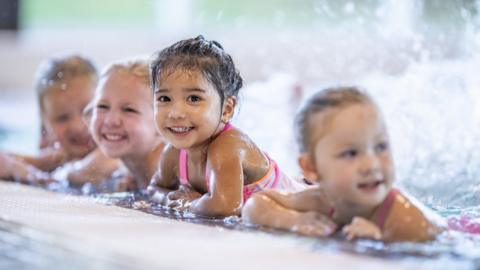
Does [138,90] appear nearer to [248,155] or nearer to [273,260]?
[248,155]

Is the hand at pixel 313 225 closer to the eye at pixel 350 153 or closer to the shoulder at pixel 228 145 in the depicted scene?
the eye at pixel 350 153

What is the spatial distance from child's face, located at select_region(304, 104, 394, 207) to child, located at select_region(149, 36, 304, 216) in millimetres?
529

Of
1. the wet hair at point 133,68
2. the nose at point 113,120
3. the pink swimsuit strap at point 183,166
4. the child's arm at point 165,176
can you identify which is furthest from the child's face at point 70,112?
the pink swimsuit strap at point 183,166

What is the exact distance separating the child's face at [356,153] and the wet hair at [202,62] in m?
0.63

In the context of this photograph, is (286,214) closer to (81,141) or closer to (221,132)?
(221,132)

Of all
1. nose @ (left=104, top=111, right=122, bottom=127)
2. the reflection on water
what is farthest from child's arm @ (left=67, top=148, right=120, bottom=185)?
the reflection on water

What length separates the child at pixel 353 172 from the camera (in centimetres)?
188

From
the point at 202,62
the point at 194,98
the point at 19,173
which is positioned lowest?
the point at 19,173

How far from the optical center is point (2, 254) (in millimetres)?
1840

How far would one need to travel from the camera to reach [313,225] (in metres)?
2.00

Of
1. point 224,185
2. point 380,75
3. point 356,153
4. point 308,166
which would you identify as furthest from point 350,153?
point 380,75

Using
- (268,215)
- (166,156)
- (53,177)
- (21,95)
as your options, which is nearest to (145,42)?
(21,95)

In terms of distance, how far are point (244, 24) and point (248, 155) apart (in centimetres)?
598

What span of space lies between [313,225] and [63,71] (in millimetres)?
1957
